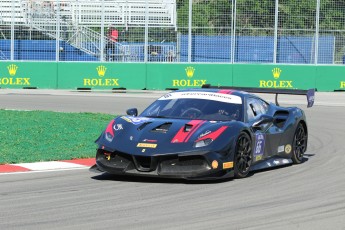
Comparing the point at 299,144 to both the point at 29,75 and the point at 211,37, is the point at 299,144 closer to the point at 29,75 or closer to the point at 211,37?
the point at 211,37

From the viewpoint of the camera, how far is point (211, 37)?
33.0 metres

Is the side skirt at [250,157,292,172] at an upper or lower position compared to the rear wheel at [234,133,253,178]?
lower

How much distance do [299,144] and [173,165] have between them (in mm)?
3199

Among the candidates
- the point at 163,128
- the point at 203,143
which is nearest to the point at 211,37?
the point at 163,128

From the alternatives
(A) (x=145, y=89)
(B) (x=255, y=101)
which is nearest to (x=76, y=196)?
(B) (x=255, y=101)

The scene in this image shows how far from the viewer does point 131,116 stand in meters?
11.2

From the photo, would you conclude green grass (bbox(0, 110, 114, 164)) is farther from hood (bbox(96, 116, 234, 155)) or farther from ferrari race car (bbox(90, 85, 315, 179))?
hood (bbox(96, 116, 234, 155))

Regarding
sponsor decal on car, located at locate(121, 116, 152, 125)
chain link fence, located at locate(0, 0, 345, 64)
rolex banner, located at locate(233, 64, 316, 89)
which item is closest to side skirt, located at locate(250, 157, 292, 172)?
sponsor decal on car, located at locate(121, 116, 152, 125)

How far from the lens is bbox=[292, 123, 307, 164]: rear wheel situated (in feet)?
40.4

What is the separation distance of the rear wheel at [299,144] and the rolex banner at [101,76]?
20119 mm

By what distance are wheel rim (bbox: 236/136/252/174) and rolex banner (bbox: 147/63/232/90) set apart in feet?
71.1

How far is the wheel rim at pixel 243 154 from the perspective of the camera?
10552mm

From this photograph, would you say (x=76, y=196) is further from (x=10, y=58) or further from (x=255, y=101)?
(x=10, y=58)

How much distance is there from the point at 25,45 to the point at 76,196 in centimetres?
2468
